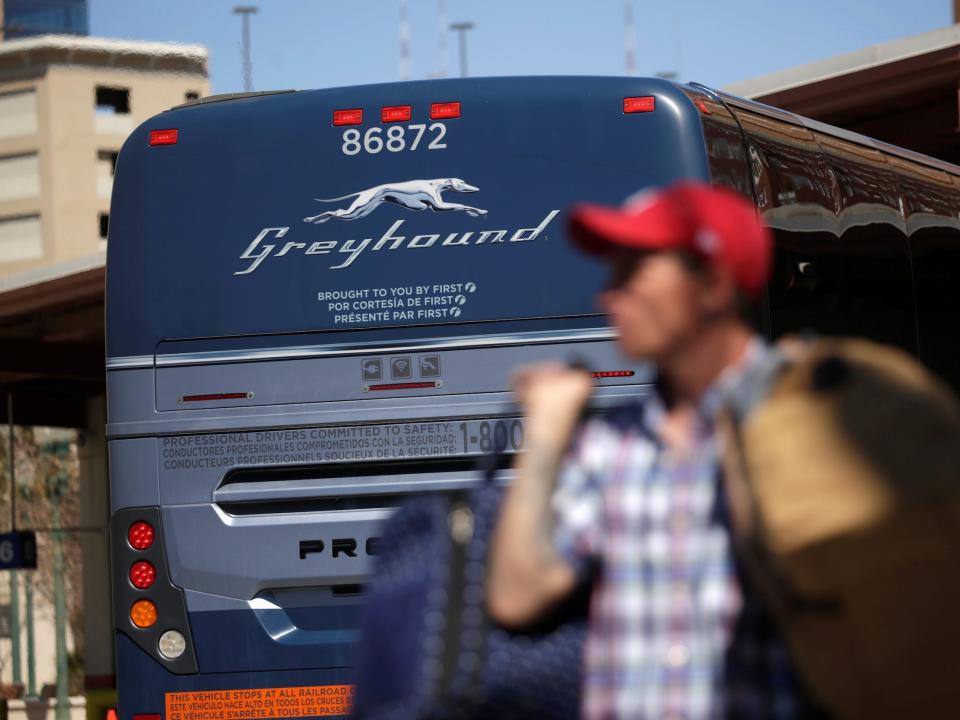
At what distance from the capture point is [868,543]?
2676 mm

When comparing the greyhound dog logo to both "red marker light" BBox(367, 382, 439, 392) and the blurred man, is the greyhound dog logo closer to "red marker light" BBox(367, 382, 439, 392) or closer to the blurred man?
"red marker light" BBox(367, 382, 439, 392)

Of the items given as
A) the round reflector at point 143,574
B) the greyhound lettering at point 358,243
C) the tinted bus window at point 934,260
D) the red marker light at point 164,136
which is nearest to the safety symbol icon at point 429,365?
the greyhound lettering at point 358,243

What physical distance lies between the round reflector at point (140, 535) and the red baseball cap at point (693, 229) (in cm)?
542

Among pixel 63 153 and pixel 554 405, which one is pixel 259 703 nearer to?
pixel 554 405

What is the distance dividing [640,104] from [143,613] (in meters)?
3.02

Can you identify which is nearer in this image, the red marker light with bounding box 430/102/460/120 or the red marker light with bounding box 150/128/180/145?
the red marker light with bounding box 430/102/460/120

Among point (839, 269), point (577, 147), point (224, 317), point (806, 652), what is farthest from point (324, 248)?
point (806, 652)

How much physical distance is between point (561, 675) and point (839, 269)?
6.16 metres

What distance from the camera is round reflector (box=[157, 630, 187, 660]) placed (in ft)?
26.0

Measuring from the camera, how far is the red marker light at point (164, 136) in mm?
8383

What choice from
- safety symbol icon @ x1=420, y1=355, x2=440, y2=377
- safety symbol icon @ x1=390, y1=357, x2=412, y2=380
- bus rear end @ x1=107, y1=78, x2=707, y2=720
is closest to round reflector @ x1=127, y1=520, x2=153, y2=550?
bus rear end @ x1=107, y1=78, x2=707, y2=720

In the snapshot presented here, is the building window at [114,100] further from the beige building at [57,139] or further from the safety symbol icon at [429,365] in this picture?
the safety symbol icon at [429,365]

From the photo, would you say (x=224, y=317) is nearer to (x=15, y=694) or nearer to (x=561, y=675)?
(x=561, y=675)

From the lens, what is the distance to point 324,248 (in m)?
Result: 7.99
